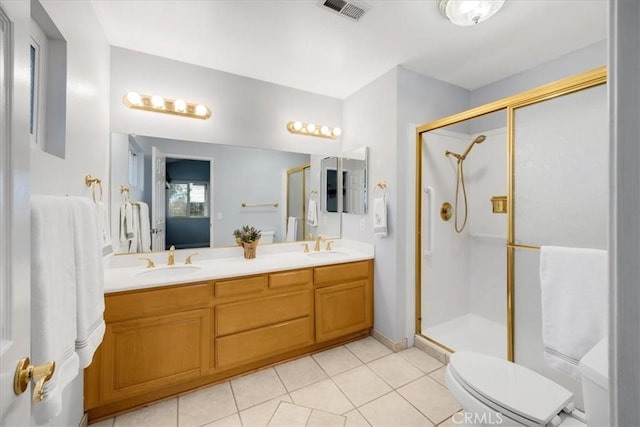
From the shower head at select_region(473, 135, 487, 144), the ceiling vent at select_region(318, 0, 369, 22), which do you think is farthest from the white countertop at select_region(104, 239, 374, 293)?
the ceiling vent at select_region(318, 0, 369, 22)

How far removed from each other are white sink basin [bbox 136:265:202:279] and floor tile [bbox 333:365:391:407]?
4.43 ft

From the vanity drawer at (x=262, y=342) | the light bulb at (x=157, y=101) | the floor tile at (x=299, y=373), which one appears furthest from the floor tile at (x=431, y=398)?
the light bulb at (x=157, y=101)

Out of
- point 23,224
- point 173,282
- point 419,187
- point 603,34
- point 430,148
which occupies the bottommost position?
point 173,282

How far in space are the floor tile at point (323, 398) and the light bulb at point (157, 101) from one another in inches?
92.1

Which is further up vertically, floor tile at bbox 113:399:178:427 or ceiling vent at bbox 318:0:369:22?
ceiling vent at bbox 318:0:369:22

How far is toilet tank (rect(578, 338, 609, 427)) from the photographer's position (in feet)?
2.41

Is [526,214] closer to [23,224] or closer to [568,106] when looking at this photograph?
[568,106]

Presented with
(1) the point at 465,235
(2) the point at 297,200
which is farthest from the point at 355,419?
(1) the point at 465,235

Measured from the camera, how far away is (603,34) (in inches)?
71.2

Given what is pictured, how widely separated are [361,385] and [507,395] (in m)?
0.97

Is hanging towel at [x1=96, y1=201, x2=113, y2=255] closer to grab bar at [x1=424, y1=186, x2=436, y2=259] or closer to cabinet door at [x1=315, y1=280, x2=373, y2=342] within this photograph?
cabinet door at [x1=315, y1=280, x2=373, y2=342]

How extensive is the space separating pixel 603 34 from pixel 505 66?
58 centimetres

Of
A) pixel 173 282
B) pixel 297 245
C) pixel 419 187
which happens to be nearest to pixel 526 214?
pixel 419 187

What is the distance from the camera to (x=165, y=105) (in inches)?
82.0
